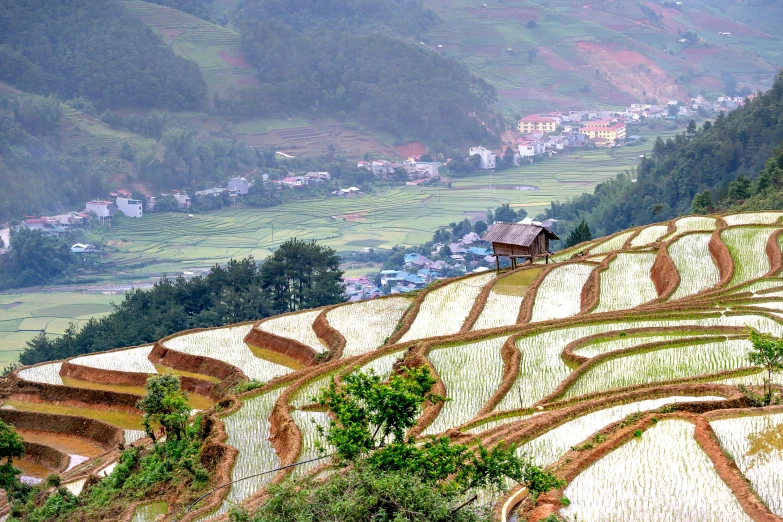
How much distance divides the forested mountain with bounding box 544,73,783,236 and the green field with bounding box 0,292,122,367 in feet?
98.1

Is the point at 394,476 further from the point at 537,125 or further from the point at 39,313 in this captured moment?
→ the point at 537,125

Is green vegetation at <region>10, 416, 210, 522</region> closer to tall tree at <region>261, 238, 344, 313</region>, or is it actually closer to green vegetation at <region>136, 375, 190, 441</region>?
green vegetation at <region>136, 375, 190, 441</region>

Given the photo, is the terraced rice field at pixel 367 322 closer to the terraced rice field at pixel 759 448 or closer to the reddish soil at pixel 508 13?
the terraced rice field at pixel 759 448

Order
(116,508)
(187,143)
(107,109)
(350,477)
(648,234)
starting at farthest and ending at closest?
1. (107,109)
2. (187,143)
3. (648,234)
4. (116,508)
5. (350,477)

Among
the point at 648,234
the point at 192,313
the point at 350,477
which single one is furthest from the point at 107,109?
the point at 350,477

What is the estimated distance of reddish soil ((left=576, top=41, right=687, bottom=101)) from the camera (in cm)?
13100

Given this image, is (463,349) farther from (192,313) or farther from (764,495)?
(192,313)

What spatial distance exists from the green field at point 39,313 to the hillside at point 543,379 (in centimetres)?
2911

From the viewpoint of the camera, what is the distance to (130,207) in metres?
83.9

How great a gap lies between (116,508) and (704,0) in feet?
583

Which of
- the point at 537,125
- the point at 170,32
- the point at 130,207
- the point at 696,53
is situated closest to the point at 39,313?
the point at 130,207


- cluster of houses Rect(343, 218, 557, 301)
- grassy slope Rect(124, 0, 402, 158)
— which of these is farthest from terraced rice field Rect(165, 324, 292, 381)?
grassy slope Rect(124, 0, 402, 158)

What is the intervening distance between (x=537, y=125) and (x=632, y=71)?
25518 millimetres

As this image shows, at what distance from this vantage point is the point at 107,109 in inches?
4048
